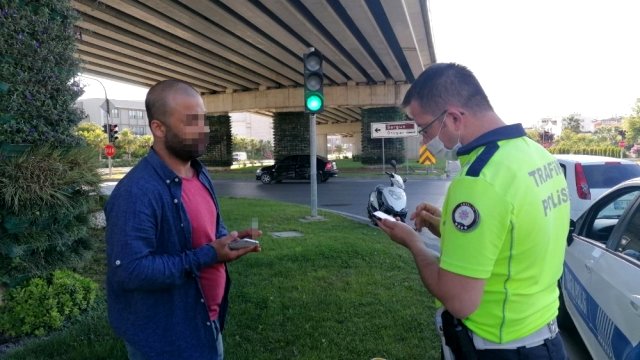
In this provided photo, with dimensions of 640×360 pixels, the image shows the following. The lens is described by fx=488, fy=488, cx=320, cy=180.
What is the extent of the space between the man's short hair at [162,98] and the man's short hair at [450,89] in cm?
95

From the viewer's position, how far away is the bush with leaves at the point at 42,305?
3.98 m

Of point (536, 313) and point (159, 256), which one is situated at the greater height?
point (159, 256)

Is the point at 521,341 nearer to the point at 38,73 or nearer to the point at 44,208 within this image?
the point at 44,208

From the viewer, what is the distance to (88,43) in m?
19.6

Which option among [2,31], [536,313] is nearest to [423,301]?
[536,313]

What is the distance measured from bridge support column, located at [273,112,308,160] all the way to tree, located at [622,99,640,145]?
31313 millimetres

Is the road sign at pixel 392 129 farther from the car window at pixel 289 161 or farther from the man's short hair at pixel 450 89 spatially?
the man's short hair at pixel 450 89

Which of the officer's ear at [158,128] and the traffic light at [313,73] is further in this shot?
the traffic light at [313,73]

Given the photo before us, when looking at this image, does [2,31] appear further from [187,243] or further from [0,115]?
[187,243]

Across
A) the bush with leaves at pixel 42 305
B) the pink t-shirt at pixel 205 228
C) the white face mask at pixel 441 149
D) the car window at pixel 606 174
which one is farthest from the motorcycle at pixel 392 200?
the pink t-shirt at pixel 205 228

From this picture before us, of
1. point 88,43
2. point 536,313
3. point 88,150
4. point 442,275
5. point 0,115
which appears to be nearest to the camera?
point 442,275

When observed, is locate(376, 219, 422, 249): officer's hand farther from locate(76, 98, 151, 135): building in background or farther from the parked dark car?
locate(76, 98, 151, 135): building in background

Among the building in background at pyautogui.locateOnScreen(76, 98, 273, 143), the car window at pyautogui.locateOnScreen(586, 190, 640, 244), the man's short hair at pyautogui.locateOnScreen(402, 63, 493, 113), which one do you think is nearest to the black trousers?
the man's short hair at pyautogui.locateOnScreen(402, 63, 493, 113)

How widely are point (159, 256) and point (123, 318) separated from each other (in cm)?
30
